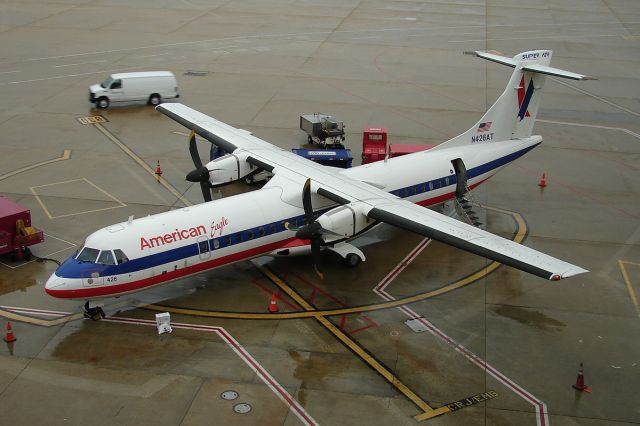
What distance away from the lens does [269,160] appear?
30203 mm

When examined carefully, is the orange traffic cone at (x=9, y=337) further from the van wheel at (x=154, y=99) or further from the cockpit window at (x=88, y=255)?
the van wheel at (x=154, y=99)

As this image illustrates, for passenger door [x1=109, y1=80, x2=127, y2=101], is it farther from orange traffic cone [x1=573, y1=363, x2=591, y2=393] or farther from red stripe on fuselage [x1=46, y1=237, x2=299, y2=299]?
orange traffic cone [x1=573, y1=363, x2=591, y2=393]

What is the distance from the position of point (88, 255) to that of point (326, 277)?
8.75 metres

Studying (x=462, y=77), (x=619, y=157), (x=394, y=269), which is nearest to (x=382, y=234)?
(x=394, y=269)

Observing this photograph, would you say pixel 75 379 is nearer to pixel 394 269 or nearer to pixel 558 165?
pixel 394 269

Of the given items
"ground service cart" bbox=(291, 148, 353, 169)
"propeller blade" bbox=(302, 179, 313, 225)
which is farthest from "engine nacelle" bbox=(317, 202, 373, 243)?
"ground service cart" bbox=(291, 148, 353, 169)

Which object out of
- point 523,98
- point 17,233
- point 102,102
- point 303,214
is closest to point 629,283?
point 523,98

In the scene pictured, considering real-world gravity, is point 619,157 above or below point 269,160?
below

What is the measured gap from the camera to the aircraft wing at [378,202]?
21.7 meters

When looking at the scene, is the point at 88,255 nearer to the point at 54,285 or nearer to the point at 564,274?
the point at 54,285

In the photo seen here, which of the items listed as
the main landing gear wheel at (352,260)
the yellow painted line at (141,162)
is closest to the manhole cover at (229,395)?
the main landing gear wheel at (352,260)

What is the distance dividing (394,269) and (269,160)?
6.98m

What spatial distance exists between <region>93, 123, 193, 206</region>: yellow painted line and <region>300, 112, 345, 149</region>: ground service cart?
9.13 meters

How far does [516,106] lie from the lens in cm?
3281
